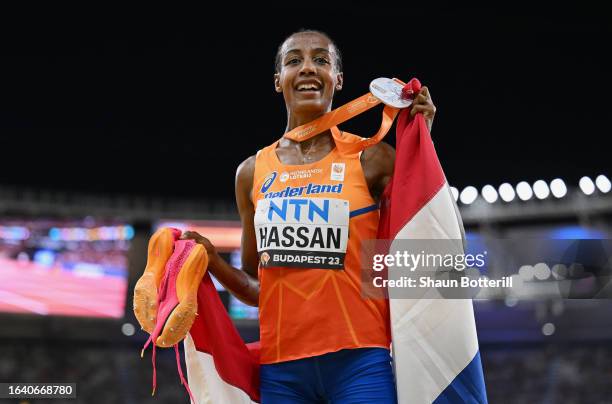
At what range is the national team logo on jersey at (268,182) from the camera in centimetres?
259

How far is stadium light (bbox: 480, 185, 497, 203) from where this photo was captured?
650 inches

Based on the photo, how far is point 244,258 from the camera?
9.23ft

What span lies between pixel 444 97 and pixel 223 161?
6.73 m

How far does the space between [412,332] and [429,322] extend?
65 mm

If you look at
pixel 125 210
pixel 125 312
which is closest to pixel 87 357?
pixel 125 312

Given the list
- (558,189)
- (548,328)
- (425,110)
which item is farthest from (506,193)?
(425,110)

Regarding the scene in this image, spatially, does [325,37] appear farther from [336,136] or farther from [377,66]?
[377,66]

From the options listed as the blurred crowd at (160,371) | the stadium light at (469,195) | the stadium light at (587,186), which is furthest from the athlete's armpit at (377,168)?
the blurred crowd at (160,371)

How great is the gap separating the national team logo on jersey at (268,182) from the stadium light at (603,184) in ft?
47.1

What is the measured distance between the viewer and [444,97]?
13.9m

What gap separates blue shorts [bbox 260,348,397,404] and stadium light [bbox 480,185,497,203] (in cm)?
1482

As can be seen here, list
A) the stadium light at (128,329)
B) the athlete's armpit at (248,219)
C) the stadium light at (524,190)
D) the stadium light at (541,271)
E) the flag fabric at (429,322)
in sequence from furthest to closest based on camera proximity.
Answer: the stadium light at (128,329) → the stadium light at (524,190) → the stadium light at (541,271) → the athlete's armpit at (248,219) → the flag fabric at (429,322)

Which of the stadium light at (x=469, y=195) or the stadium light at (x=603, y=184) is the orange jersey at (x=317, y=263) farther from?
the stadium light at (x=469, y=195)

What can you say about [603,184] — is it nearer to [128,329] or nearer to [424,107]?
[128,329]
